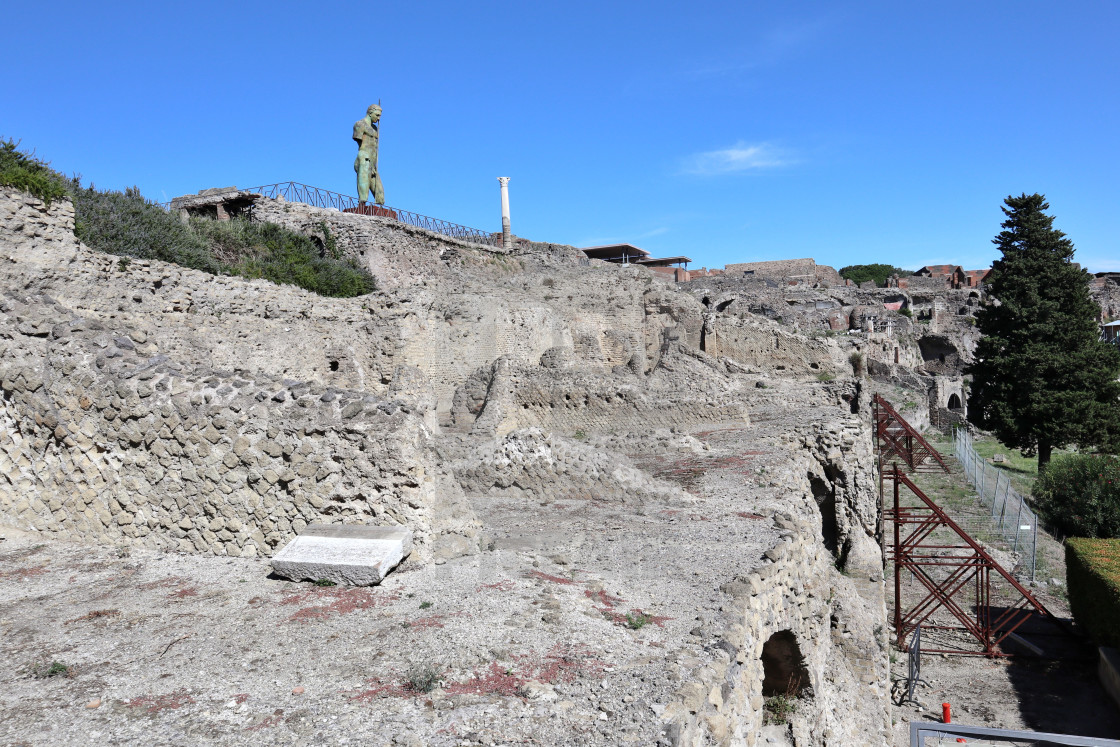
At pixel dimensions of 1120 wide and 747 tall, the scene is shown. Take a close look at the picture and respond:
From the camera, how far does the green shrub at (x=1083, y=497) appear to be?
18.9 meters

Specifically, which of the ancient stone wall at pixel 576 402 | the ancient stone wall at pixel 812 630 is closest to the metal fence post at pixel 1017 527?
the ancient stone wall at pixel 812 630

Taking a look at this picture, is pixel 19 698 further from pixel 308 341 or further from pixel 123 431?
pixel 308 341

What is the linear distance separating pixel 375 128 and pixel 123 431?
1853 cm

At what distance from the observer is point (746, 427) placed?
14570mm

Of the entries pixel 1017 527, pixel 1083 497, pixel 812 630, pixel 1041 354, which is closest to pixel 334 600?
pixel 812 630

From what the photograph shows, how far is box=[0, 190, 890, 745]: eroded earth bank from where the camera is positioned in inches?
147

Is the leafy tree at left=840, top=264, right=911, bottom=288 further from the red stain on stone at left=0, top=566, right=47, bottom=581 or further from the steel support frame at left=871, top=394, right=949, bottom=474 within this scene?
the red stain on stone at left=0, top=566, right=47, bottom=581

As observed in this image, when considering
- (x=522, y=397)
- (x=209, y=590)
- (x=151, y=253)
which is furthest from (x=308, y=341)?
(x=209, y=590)

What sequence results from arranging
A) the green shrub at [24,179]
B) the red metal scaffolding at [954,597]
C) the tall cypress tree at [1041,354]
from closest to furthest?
the green shrub at [24,179]
the red metal scaffolding at [954,597]
the tall cypress tree at [1041,354]

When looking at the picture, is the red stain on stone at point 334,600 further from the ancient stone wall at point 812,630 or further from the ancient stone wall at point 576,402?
the ancient stone wall at point 576,402

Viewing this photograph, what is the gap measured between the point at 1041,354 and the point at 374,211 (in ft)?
75.6

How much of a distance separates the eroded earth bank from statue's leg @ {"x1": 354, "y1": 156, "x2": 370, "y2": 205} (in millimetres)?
10923

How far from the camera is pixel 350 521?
614 centimetres

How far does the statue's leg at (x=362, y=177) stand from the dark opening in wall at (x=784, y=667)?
63.9 feet
